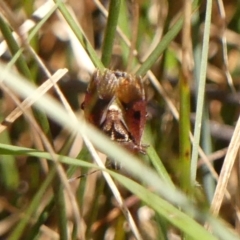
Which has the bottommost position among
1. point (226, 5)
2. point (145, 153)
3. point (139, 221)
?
point (139, 221)

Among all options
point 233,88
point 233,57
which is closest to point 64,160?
point 233,88

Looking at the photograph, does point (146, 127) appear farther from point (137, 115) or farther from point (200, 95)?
point (200, 95)

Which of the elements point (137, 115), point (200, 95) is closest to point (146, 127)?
point (137, 115)

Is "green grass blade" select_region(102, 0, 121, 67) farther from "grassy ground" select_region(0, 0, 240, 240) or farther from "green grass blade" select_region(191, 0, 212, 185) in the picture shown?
"green grass blade" select_region(191, 0, 212, 185)

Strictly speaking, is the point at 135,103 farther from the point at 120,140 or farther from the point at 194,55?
the point at 194,55

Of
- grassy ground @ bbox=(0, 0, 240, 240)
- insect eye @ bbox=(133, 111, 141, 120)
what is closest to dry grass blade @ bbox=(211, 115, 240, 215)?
grassy ground @ bbox=(0, 0, 240, 240)

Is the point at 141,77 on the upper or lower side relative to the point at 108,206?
upper

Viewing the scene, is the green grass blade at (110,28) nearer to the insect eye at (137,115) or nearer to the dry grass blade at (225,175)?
the insect eye at (137,115)

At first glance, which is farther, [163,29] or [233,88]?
[233,88]

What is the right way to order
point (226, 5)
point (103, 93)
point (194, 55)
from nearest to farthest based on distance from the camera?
point (103, 93)
point (194, 55)
point (226, 5)

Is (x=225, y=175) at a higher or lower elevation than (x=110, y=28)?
lower

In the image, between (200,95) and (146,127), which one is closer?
(200,95)
